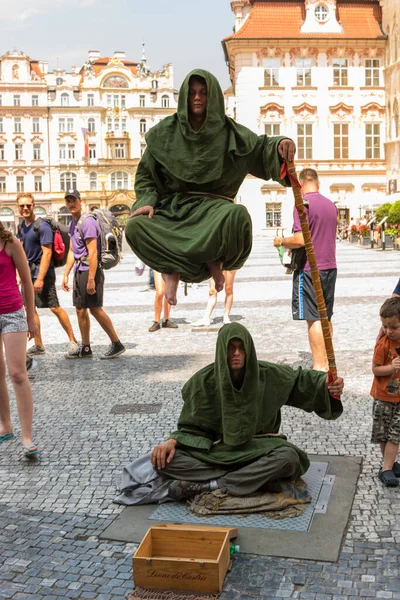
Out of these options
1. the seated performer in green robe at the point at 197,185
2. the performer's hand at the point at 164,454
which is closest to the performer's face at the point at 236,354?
the seated performer in green robe at the point at 197,185

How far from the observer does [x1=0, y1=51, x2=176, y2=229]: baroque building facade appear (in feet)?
A: 287

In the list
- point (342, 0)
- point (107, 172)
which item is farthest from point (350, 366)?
point (107, 172)

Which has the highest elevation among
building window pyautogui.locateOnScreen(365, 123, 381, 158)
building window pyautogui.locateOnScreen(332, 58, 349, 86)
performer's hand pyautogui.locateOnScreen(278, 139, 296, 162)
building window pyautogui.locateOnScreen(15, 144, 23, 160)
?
building window pyautogui.locateOnScreen(332, 58, 349, 86)

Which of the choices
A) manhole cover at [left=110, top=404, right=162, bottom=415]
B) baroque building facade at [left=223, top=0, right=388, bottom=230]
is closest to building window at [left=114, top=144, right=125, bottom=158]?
baroque building facade at [left=223, top=0, right=388, bottom=230]

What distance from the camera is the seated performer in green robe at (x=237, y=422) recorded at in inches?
193

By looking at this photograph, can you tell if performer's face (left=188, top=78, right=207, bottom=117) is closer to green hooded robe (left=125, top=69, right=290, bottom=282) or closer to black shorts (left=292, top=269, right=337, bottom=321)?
green hooded robe (left=125, top=69, right=290, bottom=282)

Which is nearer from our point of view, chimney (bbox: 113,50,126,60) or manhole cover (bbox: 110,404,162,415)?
manhole cover (bbox: 110,404,162,415)

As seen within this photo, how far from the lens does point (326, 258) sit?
8.13 meters

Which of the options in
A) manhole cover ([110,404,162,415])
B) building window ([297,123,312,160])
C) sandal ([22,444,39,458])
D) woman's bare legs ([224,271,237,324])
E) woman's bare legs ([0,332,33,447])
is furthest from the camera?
building window ([297,123,312,160])

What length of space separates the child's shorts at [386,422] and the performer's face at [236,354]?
3.64 feet

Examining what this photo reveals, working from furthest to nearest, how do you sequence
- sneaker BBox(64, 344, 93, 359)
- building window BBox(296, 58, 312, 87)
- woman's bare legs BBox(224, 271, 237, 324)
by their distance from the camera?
building window BBox(296, 58, 312, 87)
woman's bare legs BBox(224, 271, 237, 324)
sneaker BBox(64, 344, 93, 359)

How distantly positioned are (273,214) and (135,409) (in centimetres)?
4371

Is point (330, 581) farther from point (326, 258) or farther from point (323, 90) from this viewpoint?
point (323, 90)

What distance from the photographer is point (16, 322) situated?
6.21m
